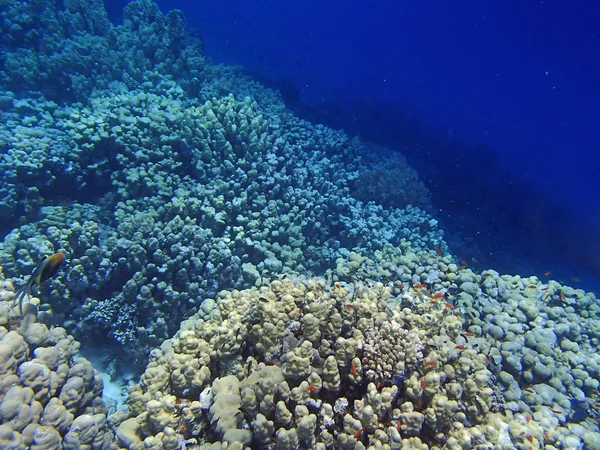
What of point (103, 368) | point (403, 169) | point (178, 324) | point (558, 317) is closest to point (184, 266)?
point (178, 324)

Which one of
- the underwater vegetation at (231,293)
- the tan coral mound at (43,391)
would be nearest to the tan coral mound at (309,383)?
the underwater vegetation at (231,293)

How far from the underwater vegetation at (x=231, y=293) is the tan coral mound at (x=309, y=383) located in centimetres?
2

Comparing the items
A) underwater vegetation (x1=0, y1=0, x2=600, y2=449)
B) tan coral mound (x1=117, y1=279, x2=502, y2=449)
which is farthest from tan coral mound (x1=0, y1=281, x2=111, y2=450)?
tan coral mound (x1=117, y1=279, x2=502, y2=449)

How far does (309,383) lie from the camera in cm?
269

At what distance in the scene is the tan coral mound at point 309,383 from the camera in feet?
8.39

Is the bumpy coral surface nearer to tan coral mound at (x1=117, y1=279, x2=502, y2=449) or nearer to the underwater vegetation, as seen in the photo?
the underwater vegetation

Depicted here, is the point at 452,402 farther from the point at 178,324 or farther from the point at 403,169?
the point at 403,169

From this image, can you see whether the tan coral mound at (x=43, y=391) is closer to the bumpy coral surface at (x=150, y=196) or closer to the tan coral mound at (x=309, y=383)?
the tan coral mound at (x=309, y=383)

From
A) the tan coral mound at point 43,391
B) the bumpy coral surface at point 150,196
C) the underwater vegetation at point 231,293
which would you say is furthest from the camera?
the bumpy coral surface at point 150,196

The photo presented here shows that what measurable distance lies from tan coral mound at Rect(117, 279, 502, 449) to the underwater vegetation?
20mm

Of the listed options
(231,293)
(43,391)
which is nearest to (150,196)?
(231,293)

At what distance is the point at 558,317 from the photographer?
5.49m

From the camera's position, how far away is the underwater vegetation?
2734 mm

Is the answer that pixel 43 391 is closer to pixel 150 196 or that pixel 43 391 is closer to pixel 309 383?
pixel 309 383
